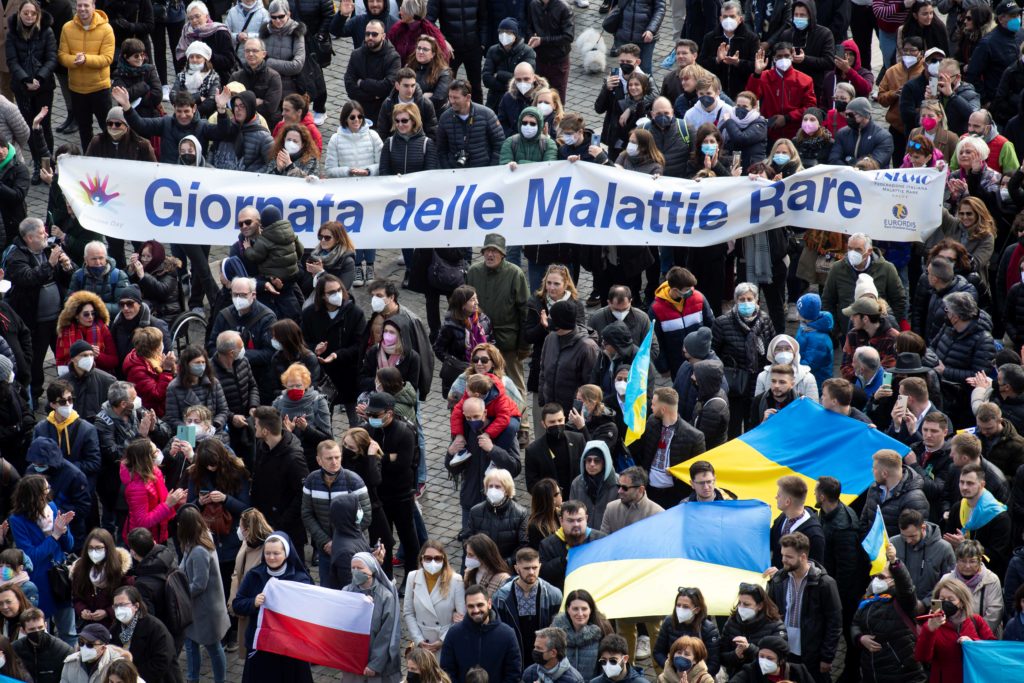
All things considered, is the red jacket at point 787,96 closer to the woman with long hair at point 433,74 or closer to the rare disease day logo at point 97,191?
the woman with long hair at point 433,74

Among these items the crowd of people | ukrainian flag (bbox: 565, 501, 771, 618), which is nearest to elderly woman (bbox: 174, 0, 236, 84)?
the crowd of people

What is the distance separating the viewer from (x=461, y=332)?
1684cm

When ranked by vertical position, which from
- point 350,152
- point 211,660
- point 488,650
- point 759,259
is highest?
point 350,152

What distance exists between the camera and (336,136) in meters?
19.5

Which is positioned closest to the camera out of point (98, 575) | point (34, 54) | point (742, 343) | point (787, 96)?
point (98, 575)

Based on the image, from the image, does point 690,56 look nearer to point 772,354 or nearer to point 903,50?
point 903,50

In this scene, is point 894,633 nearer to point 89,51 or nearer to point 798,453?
point 798,453

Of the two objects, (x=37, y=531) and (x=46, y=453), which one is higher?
(x=46, y=453)

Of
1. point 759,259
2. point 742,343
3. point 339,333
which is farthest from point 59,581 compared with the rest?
point 759,259

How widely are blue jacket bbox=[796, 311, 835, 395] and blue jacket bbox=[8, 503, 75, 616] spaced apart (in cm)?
636

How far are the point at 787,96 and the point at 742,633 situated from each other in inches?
347

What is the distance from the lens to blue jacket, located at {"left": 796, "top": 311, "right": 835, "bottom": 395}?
54.9 ft

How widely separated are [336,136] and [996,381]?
6993mm

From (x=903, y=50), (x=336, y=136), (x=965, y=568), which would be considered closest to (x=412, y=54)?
(x=336, y=136)
